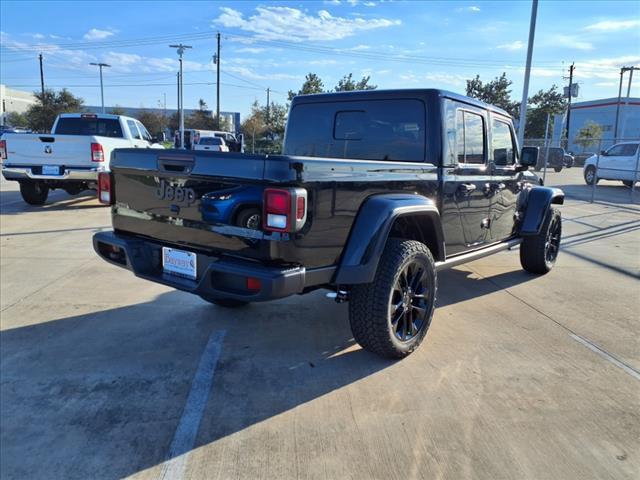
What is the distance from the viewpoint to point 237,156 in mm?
2676

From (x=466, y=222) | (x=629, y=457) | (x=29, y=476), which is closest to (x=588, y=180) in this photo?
(x=466, y=222)

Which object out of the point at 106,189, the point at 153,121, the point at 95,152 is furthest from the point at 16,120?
the point at 106,189

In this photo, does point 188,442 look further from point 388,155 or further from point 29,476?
point 388,155

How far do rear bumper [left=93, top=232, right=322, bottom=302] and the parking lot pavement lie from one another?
2.23 ft

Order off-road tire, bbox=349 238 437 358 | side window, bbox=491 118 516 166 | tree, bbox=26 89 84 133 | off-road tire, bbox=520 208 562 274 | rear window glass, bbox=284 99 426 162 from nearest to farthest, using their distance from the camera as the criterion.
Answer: off-road tire, bbox=349 238 437 358 → rear window glass, bbox=284 99 426 162 → side window, bbox=491 118 516 166 → off-road tire, bbox=520 208 562 274 → tree, bbox=26 89 84 133

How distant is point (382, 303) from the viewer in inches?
125

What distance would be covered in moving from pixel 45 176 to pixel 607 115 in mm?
64412

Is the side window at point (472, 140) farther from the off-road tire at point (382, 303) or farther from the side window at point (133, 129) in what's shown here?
the side window at point (133, 129)

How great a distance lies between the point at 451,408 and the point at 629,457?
92cm

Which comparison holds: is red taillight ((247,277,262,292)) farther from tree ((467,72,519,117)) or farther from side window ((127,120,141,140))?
tree ((467,72,519,117))

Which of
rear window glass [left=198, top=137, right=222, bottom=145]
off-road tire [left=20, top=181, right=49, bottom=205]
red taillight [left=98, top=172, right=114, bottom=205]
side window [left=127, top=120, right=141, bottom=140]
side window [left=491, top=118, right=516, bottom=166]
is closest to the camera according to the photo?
red taillight [left=98, top=172, right=114, bottom=205]

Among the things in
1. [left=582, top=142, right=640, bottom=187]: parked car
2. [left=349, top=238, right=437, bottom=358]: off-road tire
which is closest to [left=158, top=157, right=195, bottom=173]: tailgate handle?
[left=349, top=238, right=437, bottom=358]: off-road tire

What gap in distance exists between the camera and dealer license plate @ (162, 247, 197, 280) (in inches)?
118

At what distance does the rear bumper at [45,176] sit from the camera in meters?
9.60
